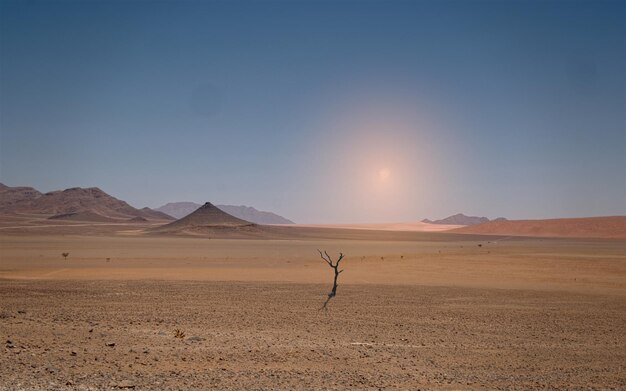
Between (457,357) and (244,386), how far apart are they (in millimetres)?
5054

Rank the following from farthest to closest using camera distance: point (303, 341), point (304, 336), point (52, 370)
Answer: point (304, 336), point (303, 341), point (52, 370)

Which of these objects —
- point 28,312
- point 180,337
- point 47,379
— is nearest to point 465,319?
point 180,337

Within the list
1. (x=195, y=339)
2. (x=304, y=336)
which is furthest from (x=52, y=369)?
(x=304, y=336)

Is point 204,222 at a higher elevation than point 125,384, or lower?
higher

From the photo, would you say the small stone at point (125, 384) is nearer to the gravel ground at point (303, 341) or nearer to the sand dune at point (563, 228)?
the gravel ground at point (303, 341)

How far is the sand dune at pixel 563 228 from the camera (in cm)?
12862

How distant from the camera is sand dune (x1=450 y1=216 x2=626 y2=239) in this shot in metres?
129

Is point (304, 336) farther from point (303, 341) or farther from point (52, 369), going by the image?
point (52, 369)

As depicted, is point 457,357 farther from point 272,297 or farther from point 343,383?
point 272,297

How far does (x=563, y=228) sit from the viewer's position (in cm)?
14362

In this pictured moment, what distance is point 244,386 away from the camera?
30.2 ft

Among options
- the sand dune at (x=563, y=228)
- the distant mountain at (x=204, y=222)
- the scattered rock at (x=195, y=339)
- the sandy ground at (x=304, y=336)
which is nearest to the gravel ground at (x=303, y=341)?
the sandy ground at (x=304, y=336)

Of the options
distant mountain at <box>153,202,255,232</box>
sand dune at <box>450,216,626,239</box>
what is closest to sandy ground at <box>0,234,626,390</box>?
distant mountain at <box>153,202,255,232</box>

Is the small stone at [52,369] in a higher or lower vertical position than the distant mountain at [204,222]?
lower
